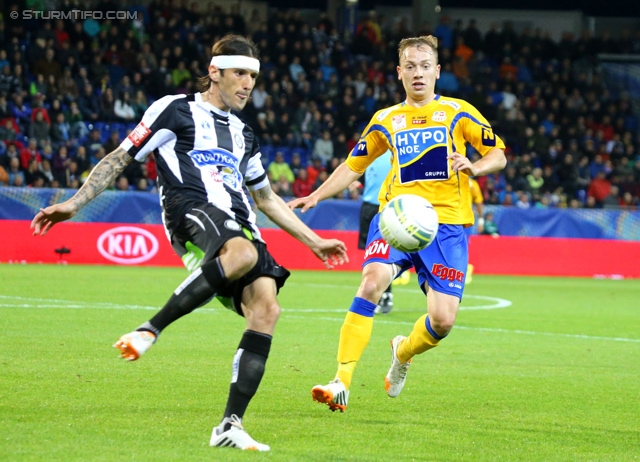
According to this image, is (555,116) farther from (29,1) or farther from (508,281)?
(29,1)

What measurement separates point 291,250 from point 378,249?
46.1ft

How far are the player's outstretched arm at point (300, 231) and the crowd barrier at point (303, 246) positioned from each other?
1400cm

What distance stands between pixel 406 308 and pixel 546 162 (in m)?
15.7

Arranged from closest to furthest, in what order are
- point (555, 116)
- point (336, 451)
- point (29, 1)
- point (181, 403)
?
point (336, 451)
point (181, 403)
point (29, 1)
point (555, 116)

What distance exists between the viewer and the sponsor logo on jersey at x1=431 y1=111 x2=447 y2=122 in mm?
6934

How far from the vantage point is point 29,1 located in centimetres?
2530

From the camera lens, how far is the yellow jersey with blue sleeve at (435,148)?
689cm

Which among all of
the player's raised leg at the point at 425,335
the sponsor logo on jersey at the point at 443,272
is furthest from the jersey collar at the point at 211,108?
the player's raised leg at the point at 425,335

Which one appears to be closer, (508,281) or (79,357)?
(79,357)

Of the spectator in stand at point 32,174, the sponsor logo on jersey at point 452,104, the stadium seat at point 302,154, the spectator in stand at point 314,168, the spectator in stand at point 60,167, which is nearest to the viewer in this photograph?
the sponsor logo on jersey at point 452,104

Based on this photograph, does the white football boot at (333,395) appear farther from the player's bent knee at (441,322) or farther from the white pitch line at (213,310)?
the white pitch line at (213,310)

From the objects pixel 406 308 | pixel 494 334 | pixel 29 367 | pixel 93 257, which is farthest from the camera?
pixel 93 257

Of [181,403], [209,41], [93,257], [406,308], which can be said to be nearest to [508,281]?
[406,308]

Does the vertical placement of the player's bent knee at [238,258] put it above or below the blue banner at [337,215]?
above
